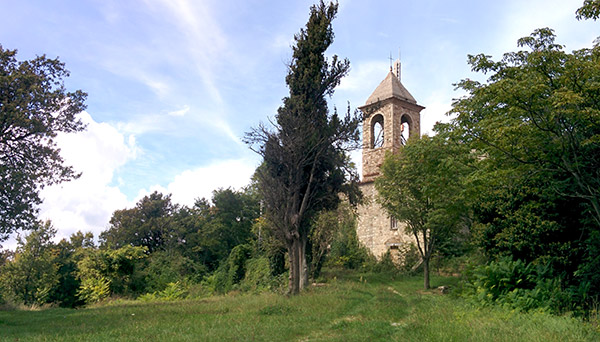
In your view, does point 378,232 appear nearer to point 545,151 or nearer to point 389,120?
point 389,120

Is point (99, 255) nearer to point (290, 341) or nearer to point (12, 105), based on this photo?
point (12, 105)

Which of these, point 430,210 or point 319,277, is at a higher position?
point 430,210

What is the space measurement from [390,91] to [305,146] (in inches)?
729

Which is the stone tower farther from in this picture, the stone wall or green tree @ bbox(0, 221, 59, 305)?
green tree @ bbox(0, 221, 59, 305)

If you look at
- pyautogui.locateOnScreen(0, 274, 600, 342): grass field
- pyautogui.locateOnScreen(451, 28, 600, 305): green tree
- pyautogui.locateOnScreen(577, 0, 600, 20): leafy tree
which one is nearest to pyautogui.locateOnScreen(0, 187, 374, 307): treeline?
pyautogui.locateOnScreen(0, 274, 600, 342): grass field

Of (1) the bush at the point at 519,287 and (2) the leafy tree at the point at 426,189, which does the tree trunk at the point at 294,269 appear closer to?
(2) the leafy tree at the point at 426,189

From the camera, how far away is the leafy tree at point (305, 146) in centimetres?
1886

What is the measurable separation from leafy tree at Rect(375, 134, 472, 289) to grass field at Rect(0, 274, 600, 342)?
5737mm

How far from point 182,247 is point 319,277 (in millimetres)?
→ 18569

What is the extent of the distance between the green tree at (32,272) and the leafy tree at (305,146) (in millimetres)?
17815

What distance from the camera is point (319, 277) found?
27297 mm

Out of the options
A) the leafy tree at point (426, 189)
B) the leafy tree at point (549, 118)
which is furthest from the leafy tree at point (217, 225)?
the leafy tree at point (549, 118)

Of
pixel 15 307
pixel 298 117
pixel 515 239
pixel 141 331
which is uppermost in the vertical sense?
pixel 298 117

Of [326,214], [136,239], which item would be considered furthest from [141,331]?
[136,239]
